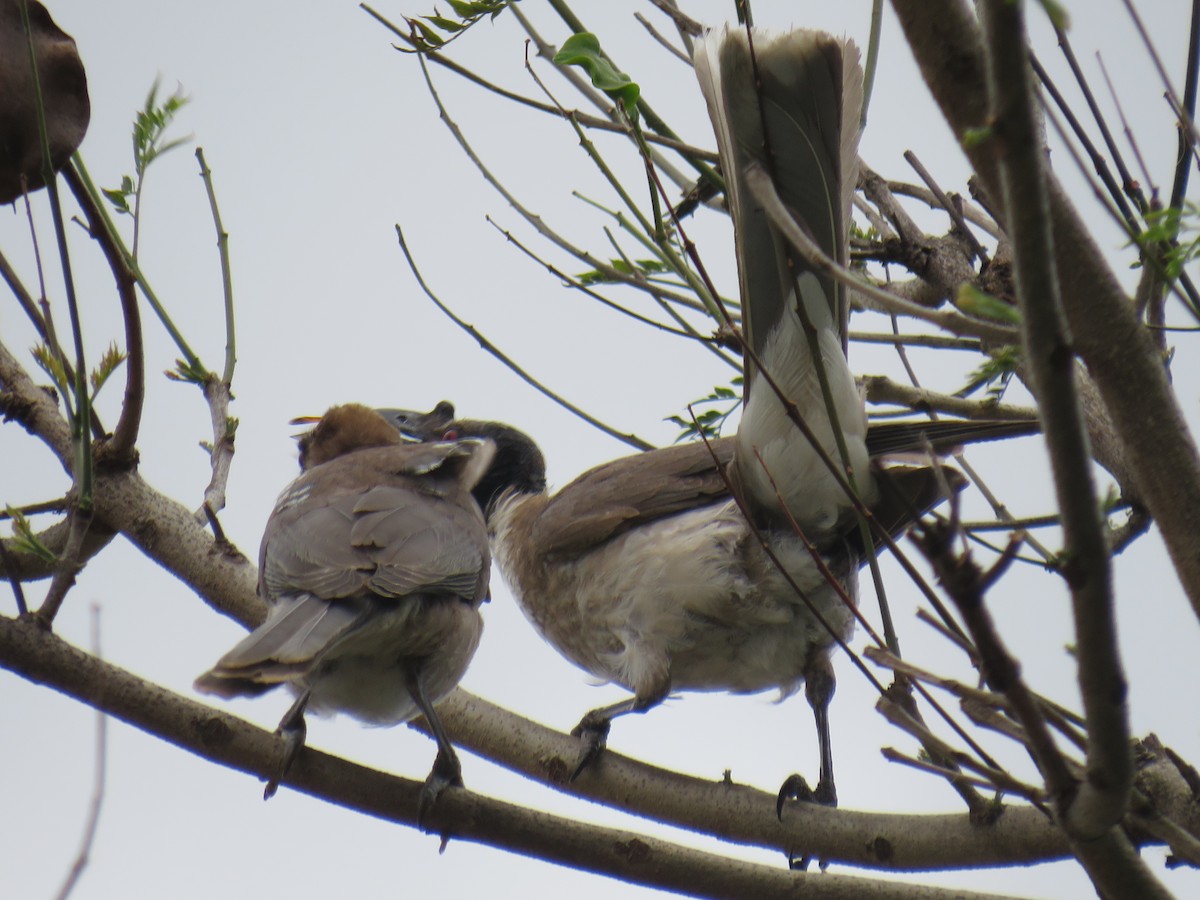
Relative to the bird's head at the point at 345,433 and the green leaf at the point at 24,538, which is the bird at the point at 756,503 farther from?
the green leaf at the point at 24,538

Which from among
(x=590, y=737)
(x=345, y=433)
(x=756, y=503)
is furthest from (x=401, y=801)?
(x=345, y=433)

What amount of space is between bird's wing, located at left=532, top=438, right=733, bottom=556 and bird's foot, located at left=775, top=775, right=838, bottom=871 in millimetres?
1010

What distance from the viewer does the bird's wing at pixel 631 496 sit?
430cm

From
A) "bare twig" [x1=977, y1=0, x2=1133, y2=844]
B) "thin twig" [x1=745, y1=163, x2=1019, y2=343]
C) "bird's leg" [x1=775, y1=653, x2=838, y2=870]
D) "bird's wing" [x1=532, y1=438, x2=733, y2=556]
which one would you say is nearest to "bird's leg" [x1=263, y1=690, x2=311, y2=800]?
"bird's leg" [x1=775, y1=653, x2=838, y2=870]

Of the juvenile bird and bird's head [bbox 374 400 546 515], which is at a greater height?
bird's head [bbox 374 400 546 515]

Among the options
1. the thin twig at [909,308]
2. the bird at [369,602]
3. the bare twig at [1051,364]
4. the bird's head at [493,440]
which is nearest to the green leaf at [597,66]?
the thin twig at [909,308]

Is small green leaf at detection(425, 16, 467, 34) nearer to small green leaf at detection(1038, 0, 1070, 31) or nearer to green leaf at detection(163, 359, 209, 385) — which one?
green leaf at detection(163, 359, 209, 385)

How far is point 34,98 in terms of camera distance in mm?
2639

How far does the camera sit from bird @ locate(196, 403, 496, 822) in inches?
115

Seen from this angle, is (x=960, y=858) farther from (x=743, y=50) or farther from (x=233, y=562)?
(x=233, y=562)

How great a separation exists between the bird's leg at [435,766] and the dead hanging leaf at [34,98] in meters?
1.51

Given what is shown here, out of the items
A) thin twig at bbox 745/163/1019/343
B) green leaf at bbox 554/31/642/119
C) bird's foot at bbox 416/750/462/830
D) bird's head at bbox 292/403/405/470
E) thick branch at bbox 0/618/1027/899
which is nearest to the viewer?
thin twig at bbox 745/163/1019/343

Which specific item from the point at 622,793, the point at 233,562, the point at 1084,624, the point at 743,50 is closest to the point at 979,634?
the point at 1084,624

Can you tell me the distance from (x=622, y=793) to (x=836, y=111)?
1.77 meters
